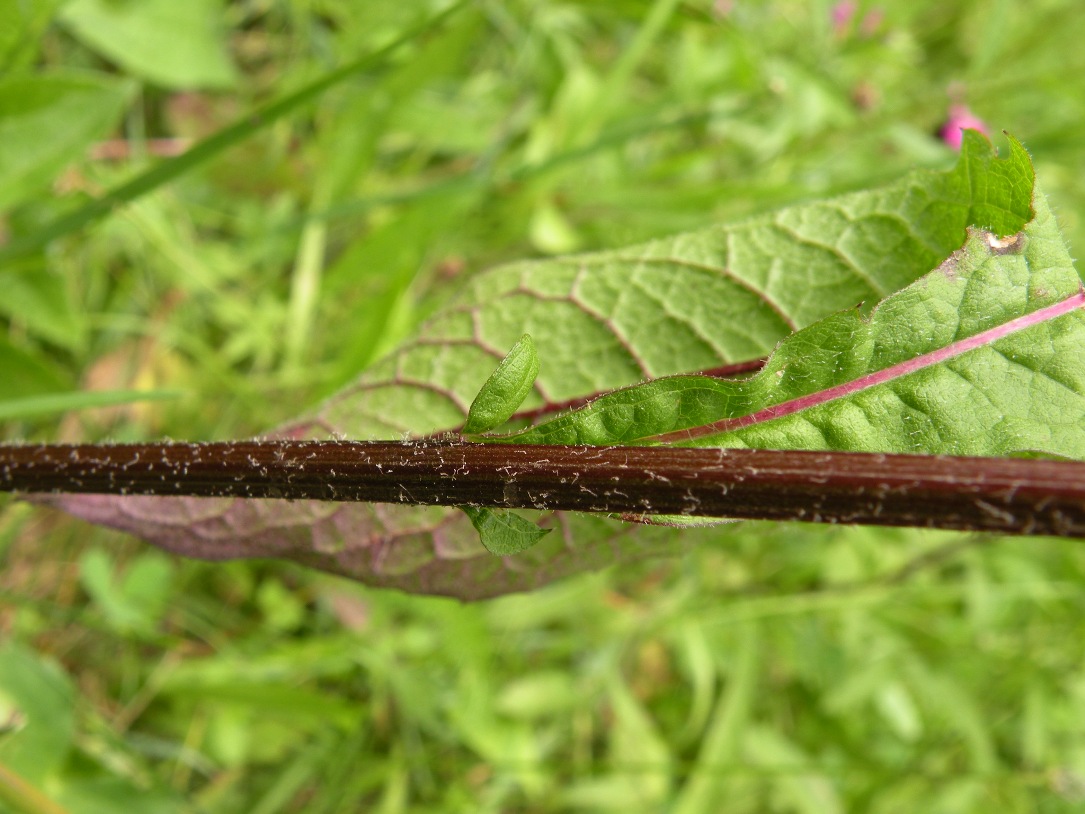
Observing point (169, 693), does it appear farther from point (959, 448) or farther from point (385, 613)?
point (959, 448)

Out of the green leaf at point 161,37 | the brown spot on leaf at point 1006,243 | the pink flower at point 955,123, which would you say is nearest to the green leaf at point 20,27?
the green leaf at point 161,37

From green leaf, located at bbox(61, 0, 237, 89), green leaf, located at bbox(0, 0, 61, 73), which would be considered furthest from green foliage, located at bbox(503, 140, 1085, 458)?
green leaf, located at bbox(61, 0, 237, 89)

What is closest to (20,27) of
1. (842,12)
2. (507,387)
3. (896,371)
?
(507,387)

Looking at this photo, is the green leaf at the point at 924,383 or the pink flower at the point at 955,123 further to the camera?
the pink flower at the point at 955,123

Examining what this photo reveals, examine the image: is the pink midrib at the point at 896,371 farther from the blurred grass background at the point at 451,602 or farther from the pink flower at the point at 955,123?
the pink flower at the point at 955,123

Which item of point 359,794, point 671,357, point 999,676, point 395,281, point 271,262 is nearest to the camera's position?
point 671,357

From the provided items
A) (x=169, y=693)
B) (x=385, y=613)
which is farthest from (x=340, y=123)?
(x=169, y=693)
